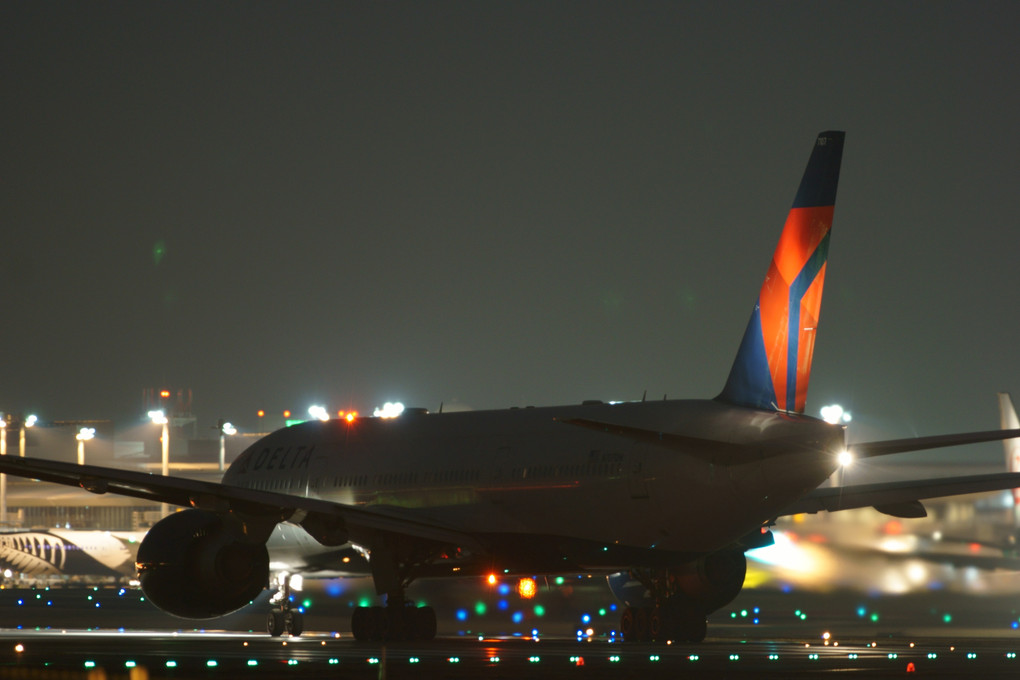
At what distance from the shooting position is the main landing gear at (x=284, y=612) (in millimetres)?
26938

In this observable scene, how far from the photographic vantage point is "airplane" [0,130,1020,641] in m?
20.4

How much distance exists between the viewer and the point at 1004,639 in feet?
79.5

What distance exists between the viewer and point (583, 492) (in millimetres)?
22156

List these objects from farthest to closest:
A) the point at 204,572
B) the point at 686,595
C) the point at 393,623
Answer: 1. the point at 686,595
2. the point at 393,623
3. the point at 204,572

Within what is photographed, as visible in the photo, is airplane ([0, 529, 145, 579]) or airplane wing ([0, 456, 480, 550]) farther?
airplane ([0, 529, 145, 579])

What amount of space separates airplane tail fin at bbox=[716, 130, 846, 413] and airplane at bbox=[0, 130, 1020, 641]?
2 cm

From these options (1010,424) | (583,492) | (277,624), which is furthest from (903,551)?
(277,624)

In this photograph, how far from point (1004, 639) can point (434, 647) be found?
32.8 feet

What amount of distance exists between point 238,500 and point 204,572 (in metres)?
2.04

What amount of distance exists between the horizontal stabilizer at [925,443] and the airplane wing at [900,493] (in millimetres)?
3661

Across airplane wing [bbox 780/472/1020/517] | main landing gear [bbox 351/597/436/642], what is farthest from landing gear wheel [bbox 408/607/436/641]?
airplane wing [bbox 780/472/1020/517]

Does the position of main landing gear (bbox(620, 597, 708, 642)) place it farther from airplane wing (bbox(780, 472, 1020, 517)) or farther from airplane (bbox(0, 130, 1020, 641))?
airplane wing (bbox(780, 472, 1020, 517))

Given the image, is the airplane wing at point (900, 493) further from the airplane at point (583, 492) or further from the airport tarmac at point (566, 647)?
the airport tarmac at point (566, 647)

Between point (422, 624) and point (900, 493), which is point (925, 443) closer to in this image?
point (900, 493)
